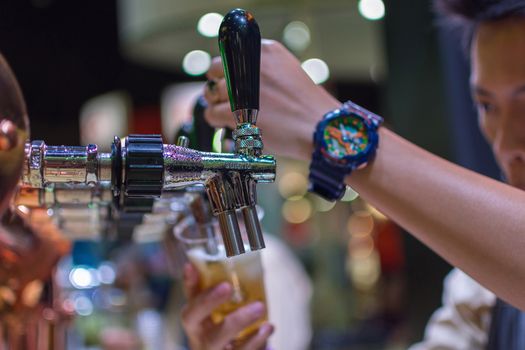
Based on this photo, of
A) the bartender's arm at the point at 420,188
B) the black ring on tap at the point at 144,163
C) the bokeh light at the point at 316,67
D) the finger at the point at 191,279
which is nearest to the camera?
the black ring on tap at the point at 144,163

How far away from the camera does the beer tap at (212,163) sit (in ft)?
2.28

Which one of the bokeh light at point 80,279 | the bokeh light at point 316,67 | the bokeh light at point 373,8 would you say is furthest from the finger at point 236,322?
the bokeh light at point 316,67

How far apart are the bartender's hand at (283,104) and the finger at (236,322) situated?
8.6 inches

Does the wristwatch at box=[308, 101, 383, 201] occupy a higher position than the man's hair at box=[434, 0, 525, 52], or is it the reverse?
the man's hair at box=[434, 0, 525, 52]

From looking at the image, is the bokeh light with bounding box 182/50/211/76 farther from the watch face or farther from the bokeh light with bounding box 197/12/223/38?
the watch face

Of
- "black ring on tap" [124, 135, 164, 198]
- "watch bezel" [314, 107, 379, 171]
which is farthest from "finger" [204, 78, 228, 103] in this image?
"black ring on tap" [124, 135, 164, 198]

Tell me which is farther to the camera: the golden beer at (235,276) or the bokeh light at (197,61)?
the bokeh light at (197,61)

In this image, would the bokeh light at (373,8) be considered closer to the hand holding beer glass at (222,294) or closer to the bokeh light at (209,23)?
the bokeh light at (209,23)

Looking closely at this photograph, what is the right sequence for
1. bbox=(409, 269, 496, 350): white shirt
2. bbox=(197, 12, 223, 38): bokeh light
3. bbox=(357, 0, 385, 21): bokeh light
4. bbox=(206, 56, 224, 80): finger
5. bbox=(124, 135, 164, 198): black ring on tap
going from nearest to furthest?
1. bbox=(124, 135, 164, 198): black ring on tap
2. bbox=(206, 56, 224, 80): finger
3. bbox=(409, 269, 496, 350): white shirt
4. bbox=(197, 12, 223, 38): bokeh light
5. bbox=(357, 0, 385, 21): bokeh light

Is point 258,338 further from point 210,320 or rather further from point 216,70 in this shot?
point 216,70

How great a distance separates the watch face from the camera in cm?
87

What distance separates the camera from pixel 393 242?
657cm

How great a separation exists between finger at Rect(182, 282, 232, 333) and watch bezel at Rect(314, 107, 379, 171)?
0.25m

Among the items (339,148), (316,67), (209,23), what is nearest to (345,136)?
(339,148)
